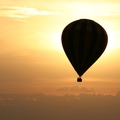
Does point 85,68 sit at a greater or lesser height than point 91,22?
lesser

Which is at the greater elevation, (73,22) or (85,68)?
(73,22)
